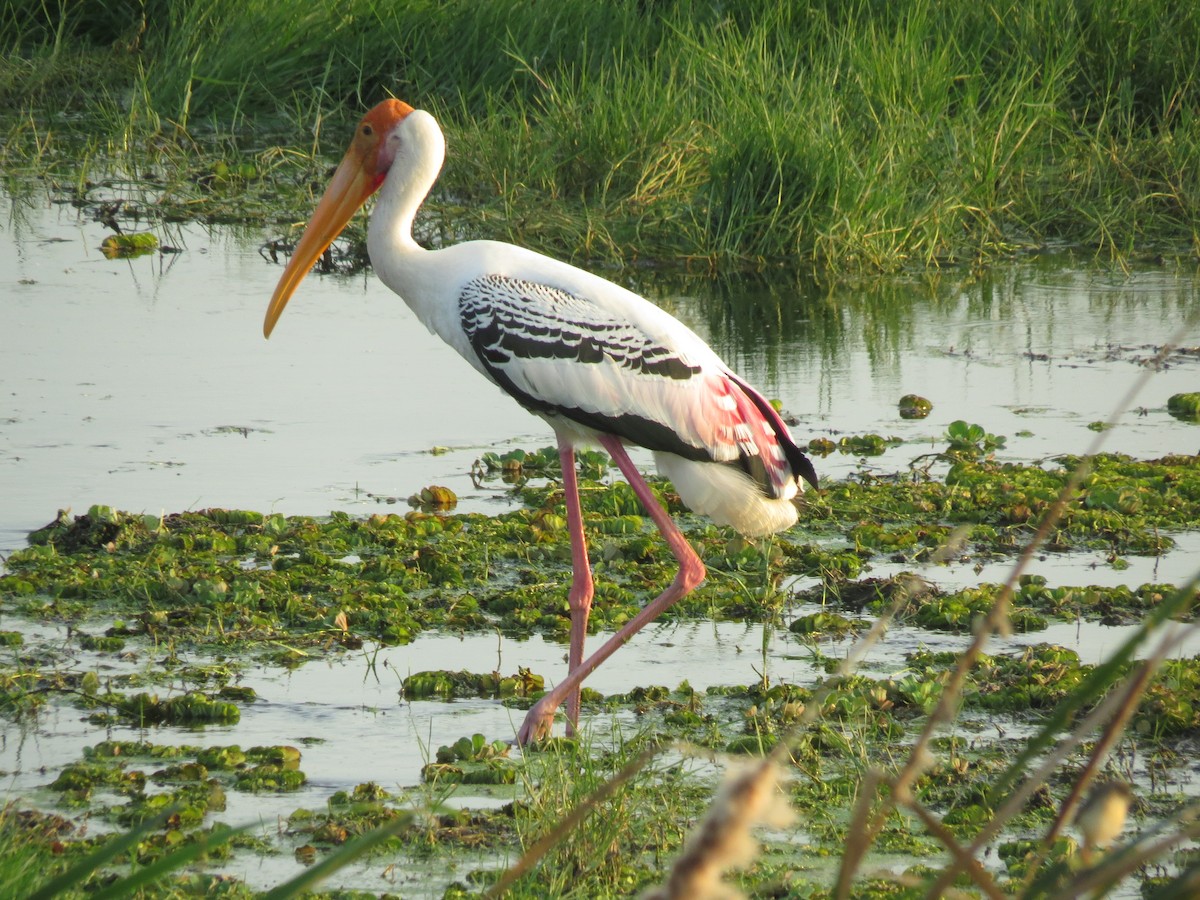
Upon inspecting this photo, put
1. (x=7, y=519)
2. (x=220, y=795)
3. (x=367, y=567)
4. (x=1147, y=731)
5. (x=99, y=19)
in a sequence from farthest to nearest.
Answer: (x=99, y=19), (x=7, y=519), (x=367, y=567), (x=1147, y=731), (x=220, y=795)

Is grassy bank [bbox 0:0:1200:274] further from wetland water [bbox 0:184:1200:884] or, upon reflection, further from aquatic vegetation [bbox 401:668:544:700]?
aquatic vegetation [bbox 401:668:544:700]

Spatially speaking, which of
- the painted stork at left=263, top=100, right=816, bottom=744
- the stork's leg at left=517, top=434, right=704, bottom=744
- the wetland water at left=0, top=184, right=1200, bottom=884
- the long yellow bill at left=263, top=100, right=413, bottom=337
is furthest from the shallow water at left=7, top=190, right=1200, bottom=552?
the stork's leg at left=517, top=434, right=704, bottom=744

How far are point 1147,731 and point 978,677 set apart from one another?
1.40ft

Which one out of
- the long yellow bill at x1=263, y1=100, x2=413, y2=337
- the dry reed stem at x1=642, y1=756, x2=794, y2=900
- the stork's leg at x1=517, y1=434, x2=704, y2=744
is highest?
the dry reed stem at x1=642, y1=756, x2=794, y2=900

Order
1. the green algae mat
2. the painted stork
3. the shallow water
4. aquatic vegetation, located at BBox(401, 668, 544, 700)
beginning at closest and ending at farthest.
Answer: the green algae mat → aquatic vegetation, located at BBox(401, 668, 544, 700) → the painted stork → the shallow water

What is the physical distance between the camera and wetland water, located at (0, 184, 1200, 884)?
4066mm

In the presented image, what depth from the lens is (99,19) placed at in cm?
1160

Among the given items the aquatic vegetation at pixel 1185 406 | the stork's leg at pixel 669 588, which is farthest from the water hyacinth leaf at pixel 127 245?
the stork's leg at pixel 669 588

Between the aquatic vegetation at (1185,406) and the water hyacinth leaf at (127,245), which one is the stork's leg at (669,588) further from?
the water hyacinth leaf at (127,245)

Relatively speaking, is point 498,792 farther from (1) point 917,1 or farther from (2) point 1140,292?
(1) point 917,1

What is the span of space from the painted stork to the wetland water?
34cm

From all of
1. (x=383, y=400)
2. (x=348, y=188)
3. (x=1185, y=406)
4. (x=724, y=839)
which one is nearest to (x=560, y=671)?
(x=348, y=188)

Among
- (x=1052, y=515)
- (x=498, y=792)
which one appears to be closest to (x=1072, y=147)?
(x=498, y=792)

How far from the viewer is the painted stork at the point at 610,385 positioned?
4332mm
